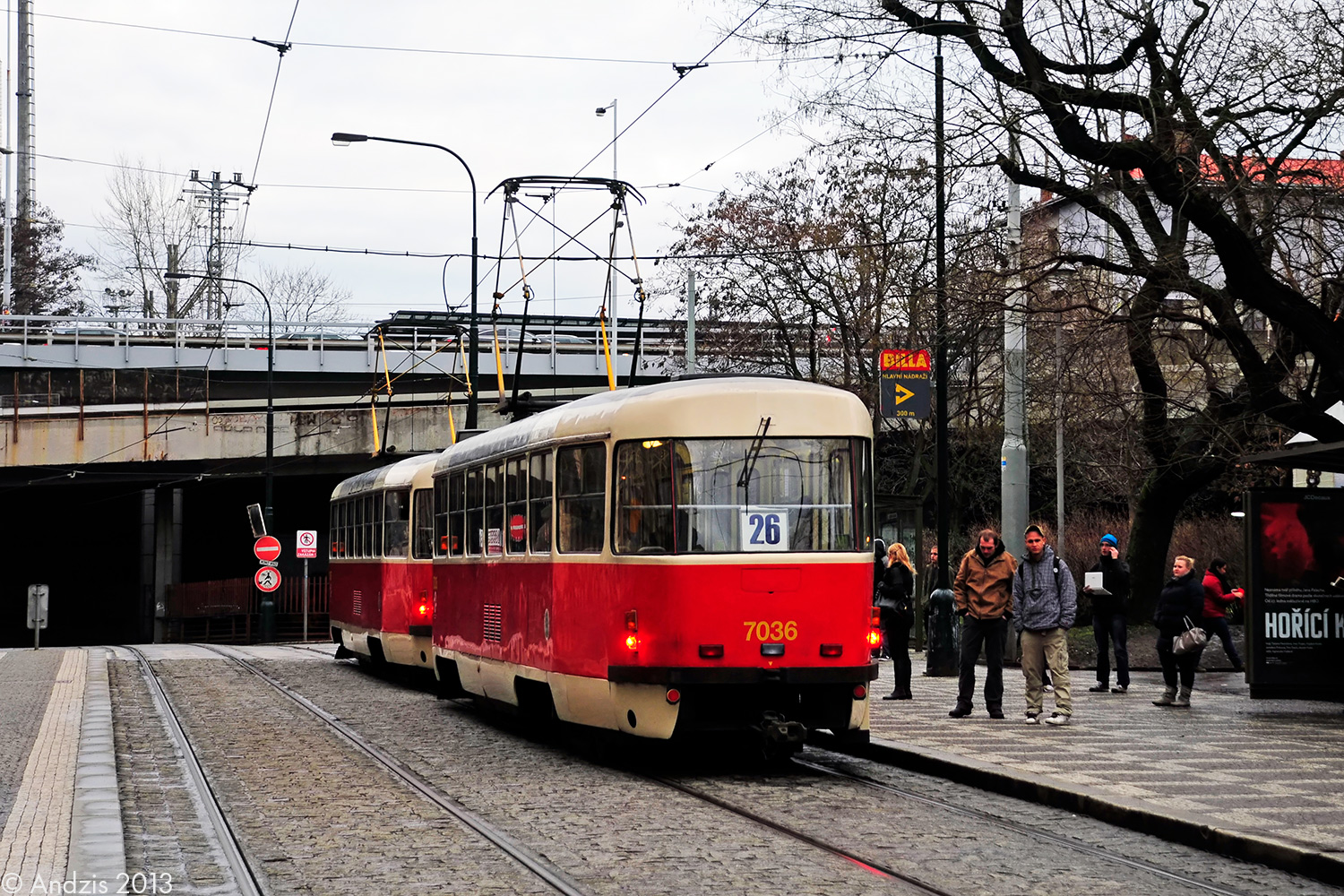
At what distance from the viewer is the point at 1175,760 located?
492 inches

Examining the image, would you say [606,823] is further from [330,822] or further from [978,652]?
[978,652]

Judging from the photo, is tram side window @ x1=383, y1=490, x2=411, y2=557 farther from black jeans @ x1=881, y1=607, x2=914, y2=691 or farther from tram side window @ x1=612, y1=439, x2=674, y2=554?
tram side window @ x1=612, y1=439, x2=674, y2=554

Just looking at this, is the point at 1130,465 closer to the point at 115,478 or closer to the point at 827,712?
the point at 827,712

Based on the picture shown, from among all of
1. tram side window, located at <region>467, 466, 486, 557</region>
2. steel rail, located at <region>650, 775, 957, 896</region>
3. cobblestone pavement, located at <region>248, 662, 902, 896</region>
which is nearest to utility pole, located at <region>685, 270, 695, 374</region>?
tram side window, located at <region>467, 466, 486, 557</region>

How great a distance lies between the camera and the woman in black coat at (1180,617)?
17.3 meters

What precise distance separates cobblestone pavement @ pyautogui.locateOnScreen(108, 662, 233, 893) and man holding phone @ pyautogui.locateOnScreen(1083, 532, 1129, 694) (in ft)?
34.1

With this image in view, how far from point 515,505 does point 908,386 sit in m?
8.06

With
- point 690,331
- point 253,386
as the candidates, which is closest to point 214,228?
point 253,386

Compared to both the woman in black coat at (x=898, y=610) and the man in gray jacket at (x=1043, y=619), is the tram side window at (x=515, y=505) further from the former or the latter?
the woman in black coat at (x=898, y=610)

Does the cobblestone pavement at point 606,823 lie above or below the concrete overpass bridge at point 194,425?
below

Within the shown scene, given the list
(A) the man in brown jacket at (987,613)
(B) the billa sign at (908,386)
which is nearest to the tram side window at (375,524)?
(B) the billa sign at (908,386)

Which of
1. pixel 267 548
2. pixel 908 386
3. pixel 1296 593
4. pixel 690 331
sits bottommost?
pixel 1296 593

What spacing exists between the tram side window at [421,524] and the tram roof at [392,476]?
0.27 metres

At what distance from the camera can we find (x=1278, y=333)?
66.5 ft
